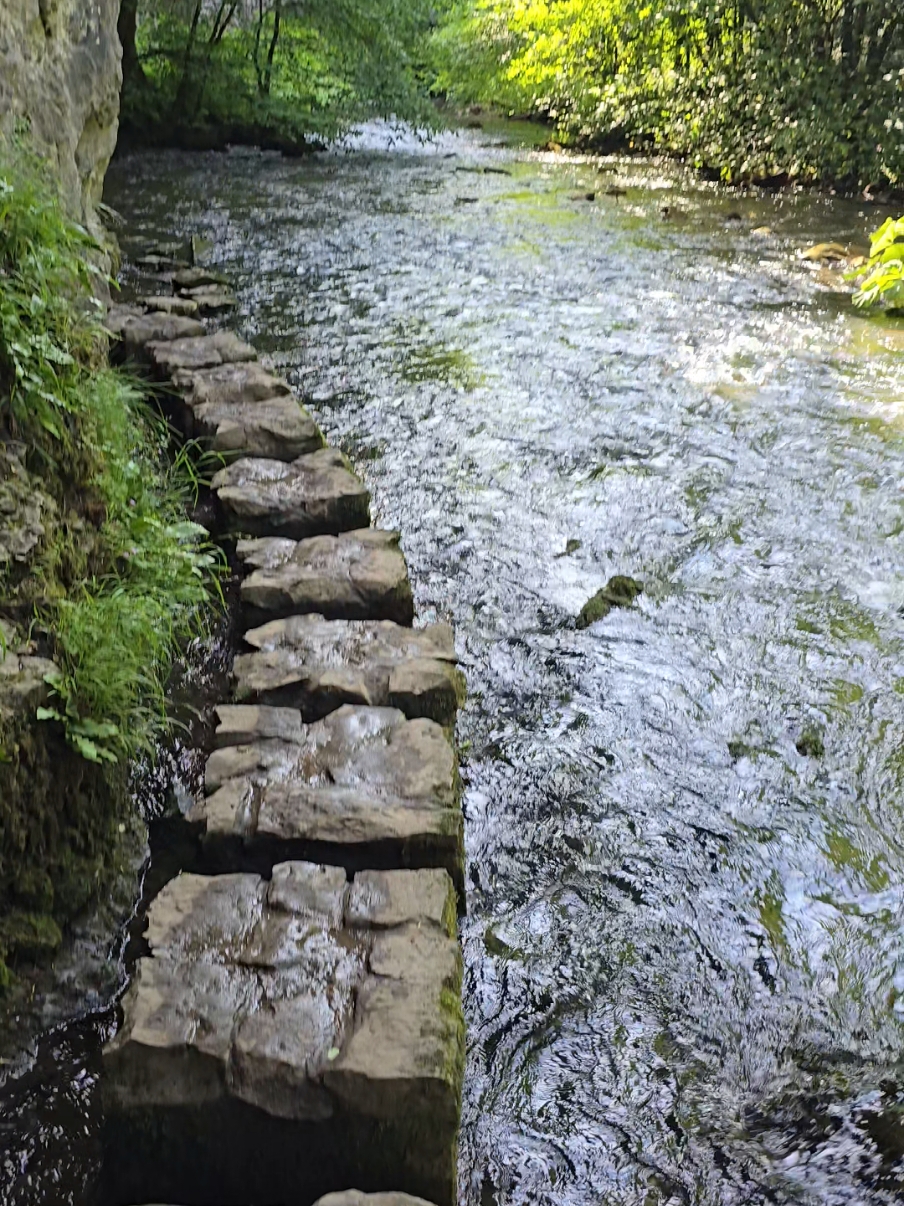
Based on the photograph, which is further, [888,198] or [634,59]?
[634,59]

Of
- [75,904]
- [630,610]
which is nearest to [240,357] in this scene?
[630,610]

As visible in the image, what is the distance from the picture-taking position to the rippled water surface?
2.02 m

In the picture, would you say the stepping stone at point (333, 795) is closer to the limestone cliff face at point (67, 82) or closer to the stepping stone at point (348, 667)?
the stepping stone at point (348, 667)

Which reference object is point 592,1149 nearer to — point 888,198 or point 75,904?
point 75,904

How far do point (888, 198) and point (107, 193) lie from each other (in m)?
Answer: 8.10

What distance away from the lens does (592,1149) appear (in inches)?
75.8

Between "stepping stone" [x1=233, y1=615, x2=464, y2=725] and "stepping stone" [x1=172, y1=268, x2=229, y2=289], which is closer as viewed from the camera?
"stepping stone" [x1=233, y1=615, x2=464, y2=725]

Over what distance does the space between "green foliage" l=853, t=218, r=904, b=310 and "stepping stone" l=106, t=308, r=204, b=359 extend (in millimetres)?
4654

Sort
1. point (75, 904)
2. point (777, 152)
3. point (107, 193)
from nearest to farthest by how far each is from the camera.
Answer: point (75, 904), point (107, 193), point (777, 152)

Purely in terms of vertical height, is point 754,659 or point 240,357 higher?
point 240,357

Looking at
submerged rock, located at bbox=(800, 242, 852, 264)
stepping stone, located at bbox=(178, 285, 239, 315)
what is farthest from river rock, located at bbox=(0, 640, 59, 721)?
submerged rock, located at bbox=(800, 242, 852, 264)

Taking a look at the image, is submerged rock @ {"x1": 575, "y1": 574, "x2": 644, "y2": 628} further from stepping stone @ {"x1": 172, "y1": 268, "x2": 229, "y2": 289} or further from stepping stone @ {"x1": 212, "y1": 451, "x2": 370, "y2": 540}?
stepping stone @ {"x1": 172, "y1": 268, "x2": 229, "y2": 289}

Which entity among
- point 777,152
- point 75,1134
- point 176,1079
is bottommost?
point 75,1134

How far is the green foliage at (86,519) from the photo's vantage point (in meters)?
2.49
